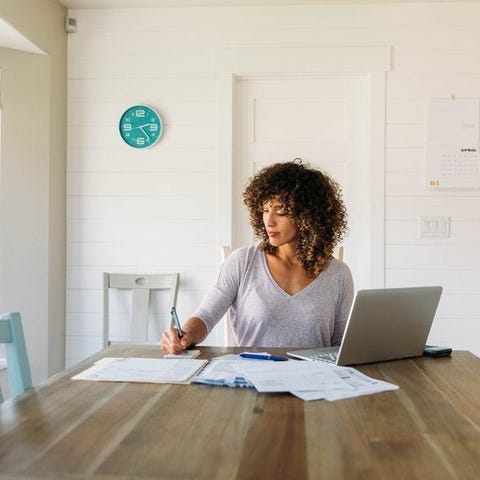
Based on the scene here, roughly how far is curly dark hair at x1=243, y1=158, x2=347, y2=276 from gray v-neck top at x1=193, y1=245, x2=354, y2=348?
0.06 metres

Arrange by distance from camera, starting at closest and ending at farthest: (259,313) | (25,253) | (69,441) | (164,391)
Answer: (69,441)
(164,391)
(259,313)
(25,253)

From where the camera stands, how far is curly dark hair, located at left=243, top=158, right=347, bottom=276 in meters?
1.98

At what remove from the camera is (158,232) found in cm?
336

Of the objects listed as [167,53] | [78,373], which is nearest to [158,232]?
[167,53]

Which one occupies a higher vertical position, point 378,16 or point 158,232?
point 378,16

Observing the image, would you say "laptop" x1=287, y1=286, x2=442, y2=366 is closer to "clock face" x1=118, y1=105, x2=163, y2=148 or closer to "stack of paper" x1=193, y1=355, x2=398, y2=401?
"stack of paper" x1=193, y1=355, x2=398, y2=401

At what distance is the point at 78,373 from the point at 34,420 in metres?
0.36

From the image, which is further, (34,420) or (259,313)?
(259,313)

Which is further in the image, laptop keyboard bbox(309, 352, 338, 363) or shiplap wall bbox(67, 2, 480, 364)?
shiplap wall bbox(67, 2, 480, 364)

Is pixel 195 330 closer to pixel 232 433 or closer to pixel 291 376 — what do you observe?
pixel 291 376

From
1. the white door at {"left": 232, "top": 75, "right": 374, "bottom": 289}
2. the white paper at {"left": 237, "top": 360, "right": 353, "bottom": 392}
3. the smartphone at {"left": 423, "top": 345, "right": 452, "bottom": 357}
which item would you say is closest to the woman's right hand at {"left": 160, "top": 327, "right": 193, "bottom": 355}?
the white paper at {"left": 237, "top": 360, "right": 353, "bottom": 392}

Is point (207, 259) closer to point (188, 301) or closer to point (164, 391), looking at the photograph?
point (188, 301)

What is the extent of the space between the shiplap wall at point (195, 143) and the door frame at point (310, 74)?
0.04 m

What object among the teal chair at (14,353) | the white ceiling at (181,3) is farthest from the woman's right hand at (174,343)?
the white ceiling at (181,3)
